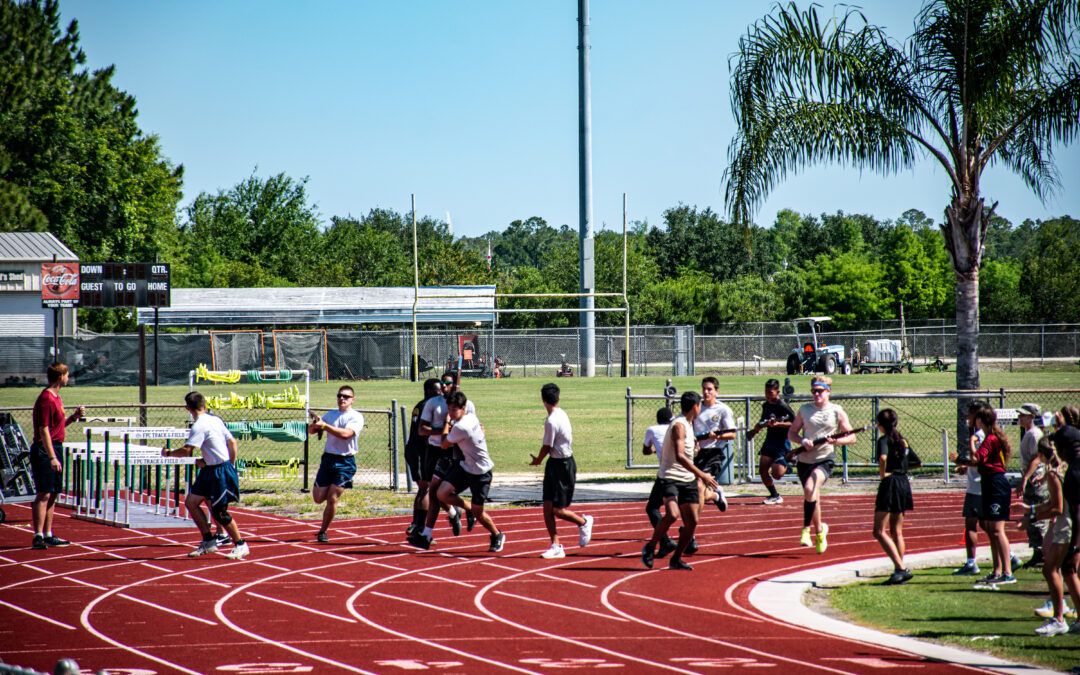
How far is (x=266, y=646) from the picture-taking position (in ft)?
24.6

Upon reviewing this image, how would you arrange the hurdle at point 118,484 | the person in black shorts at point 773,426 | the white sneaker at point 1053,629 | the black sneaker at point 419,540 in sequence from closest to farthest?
the white sneaker at point 1053,629, the black sneaker at point 419,540, the hurdle at point 118,484, the person in black shorts at point 773,426

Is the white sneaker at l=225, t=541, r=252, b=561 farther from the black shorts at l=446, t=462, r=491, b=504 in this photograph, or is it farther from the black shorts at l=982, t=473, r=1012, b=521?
the black shorts at l=982, t=473, r=1012, b=521

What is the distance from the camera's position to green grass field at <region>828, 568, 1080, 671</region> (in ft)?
23.8

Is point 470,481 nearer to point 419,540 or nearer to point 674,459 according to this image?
point 419,540

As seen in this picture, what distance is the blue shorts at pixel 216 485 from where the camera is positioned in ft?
35.3

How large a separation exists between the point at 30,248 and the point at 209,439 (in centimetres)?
4375

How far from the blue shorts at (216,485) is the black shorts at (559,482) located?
3339 mm

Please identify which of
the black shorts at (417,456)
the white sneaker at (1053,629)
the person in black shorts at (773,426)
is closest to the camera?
the white sneaker at (1053,629)

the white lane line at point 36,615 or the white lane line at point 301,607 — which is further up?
the white lane line at point 36,615

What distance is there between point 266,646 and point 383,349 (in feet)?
134

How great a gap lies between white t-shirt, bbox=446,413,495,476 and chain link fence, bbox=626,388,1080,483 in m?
4.93

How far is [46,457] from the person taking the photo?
37.1ft

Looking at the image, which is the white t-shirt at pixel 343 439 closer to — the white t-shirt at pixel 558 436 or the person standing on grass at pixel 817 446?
the white t-shirt at pixel 558 436

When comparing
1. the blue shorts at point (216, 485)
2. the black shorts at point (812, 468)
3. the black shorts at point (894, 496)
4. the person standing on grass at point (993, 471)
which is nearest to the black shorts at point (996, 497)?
the person standing on grass at point (993, 471)
